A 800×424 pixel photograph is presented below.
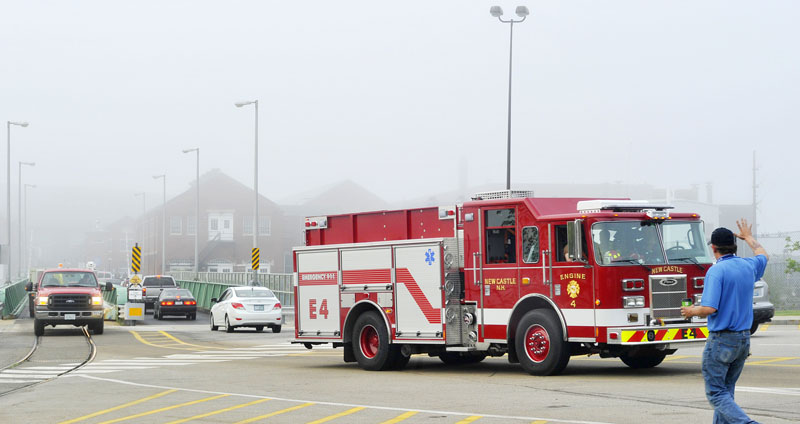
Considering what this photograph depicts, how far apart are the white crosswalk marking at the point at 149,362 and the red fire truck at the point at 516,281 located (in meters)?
3.86

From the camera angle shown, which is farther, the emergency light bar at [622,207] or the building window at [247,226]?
the building window at [247,226]

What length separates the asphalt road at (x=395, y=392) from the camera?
1208 centimetres

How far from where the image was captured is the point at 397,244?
1847cm

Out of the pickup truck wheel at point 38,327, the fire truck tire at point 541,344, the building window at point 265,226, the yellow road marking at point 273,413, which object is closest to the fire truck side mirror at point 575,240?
the fire truck tire at point 541,344

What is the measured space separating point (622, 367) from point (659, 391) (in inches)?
170

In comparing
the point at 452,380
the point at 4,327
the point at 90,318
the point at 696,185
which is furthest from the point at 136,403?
the point at 696,185

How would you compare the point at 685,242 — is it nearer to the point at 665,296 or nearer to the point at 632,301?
the point at 665,296

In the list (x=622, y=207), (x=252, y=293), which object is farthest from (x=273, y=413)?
(x=252, y=293)

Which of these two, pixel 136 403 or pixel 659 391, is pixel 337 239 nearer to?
pixel 136 403

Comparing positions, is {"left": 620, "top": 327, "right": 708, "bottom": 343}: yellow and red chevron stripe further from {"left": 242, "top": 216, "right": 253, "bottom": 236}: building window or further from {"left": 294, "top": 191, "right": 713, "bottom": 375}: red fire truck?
{"left": 242, "top": 216, "right": 253, "bottom": 236}: building window

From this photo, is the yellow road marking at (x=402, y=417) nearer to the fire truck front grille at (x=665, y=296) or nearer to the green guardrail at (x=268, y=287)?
the fire truck front grille at (x=665, y=296)

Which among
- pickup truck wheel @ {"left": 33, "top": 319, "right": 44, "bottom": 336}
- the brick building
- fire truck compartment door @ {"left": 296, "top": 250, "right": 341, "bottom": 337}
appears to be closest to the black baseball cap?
fire truck compartment door @ {"left": 296, "top": 250, "right": 341, "bottom": 337}

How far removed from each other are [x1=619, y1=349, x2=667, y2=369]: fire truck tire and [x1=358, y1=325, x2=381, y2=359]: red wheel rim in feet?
13.8

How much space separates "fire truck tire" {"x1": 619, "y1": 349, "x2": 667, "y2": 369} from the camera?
17250 millimetres
